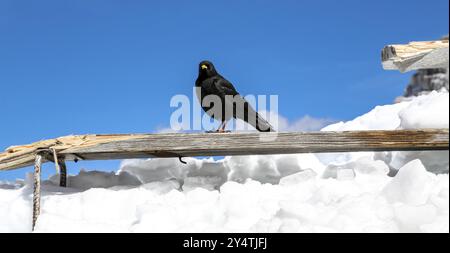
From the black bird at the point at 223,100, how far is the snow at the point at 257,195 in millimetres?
589

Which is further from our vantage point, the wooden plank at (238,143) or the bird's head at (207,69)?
the bird's head at (207,69)

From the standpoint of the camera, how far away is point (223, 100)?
5.92 meters

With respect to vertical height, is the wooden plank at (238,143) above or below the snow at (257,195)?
above

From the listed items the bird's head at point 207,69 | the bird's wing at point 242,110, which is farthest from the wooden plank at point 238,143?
the bird's head at point 207,69

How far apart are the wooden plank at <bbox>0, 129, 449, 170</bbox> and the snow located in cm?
19

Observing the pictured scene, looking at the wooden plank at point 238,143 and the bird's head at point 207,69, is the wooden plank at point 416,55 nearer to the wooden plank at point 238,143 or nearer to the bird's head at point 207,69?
the wooden plank at point 238,143

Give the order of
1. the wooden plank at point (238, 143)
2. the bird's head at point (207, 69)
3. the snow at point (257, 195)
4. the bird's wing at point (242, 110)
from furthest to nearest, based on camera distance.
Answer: the bird's head at point (207, 69) → the bird's wing at point (242, 110) → the wooden plank at point (238, 143) → the snow at point (257, 195)

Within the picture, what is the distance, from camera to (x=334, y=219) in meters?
3.85

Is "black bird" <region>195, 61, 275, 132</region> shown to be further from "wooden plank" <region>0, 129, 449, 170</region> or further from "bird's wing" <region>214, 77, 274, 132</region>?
"wooden plank" <region>0, 129, 449, 170</region>

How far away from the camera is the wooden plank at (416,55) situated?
430 centimetres

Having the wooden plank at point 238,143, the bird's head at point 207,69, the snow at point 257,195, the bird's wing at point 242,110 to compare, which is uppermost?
the bird's head at point 207,69

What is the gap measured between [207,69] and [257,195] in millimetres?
2023
